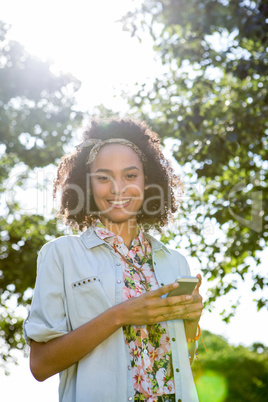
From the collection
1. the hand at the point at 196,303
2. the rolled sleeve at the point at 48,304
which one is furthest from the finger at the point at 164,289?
the rolled sleeve at the point at 48,304

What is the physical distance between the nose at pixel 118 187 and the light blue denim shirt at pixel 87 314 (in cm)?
27

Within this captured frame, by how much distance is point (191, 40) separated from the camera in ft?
20.6

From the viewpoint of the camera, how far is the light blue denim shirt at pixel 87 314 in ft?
7.07

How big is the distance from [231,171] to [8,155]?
4692mm

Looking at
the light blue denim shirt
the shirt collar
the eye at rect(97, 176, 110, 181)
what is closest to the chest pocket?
the light blue denim shirt

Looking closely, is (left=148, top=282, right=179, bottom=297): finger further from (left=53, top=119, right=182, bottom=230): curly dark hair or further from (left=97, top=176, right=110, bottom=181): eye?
(left=53, top=119, right=182, bottom=230): curly dark hair

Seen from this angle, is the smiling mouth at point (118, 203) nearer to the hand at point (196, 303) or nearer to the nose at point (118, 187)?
the nose at point (118, 187)

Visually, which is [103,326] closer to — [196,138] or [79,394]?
[79,394]

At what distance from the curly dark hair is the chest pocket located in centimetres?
67

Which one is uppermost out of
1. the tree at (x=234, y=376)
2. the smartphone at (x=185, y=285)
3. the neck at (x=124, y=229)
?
the neck at (x=124, y=229)

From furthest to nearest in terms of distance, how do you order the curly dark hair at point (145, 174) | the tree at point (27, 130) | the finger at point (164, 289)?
the tree at point (27, 130) → the curly dark hair at point (145, 174) → the finger at point (164, 289)

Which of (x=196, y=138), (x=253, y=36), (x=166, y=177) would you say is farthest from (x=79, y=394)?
(x=253, y=36)

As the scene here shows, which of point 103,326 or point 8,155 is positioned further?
point 8,155

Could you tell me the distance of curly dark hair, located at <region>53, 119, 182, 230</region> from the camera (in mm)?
2971
